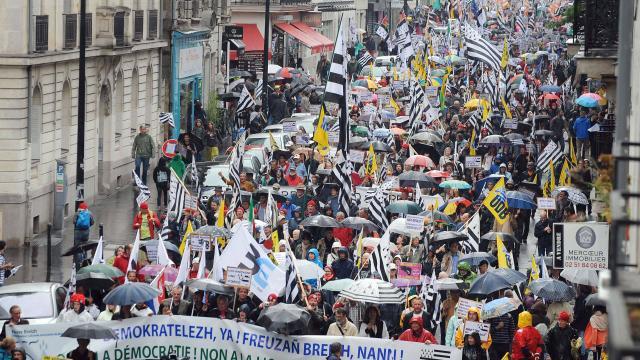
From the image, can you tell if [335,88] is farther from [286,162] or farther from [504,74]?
[504,74]

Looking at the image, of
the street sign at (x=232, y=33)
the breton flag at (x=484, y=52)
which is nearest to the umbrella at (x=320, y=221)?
the breton flag at (x=484, y=52)

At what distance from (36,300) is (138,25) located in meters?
23.7

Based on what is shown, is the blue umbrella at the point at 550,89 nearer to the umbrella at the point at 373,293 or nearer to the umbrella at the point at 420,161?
the umbrella at the point at 420,161

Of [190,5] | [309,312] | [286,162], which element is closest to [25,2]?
[286,162]

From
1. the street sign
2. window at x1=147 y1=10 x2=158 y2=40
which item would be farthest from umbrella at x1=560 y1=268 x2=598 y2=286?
the street sign

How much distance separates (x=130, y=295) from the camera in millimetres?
17953

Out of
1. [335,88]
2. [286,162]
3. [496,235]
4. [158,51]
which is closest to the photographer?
[496,235]

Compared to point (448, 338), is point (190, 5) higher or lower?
higher

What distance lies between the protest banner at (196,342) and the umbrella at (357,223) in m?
6.93

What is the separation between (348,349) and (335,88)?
42.9 feet

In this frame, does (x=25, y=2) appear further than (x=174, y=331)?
Yes

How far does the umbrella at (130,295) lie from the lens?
17.9 meters

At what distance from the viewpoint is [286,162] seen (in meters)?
32.2

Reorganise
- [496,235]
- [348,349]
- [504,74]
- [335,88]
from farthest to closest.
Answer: [504,74]
[335,88]
[496,235]
[348,349]
